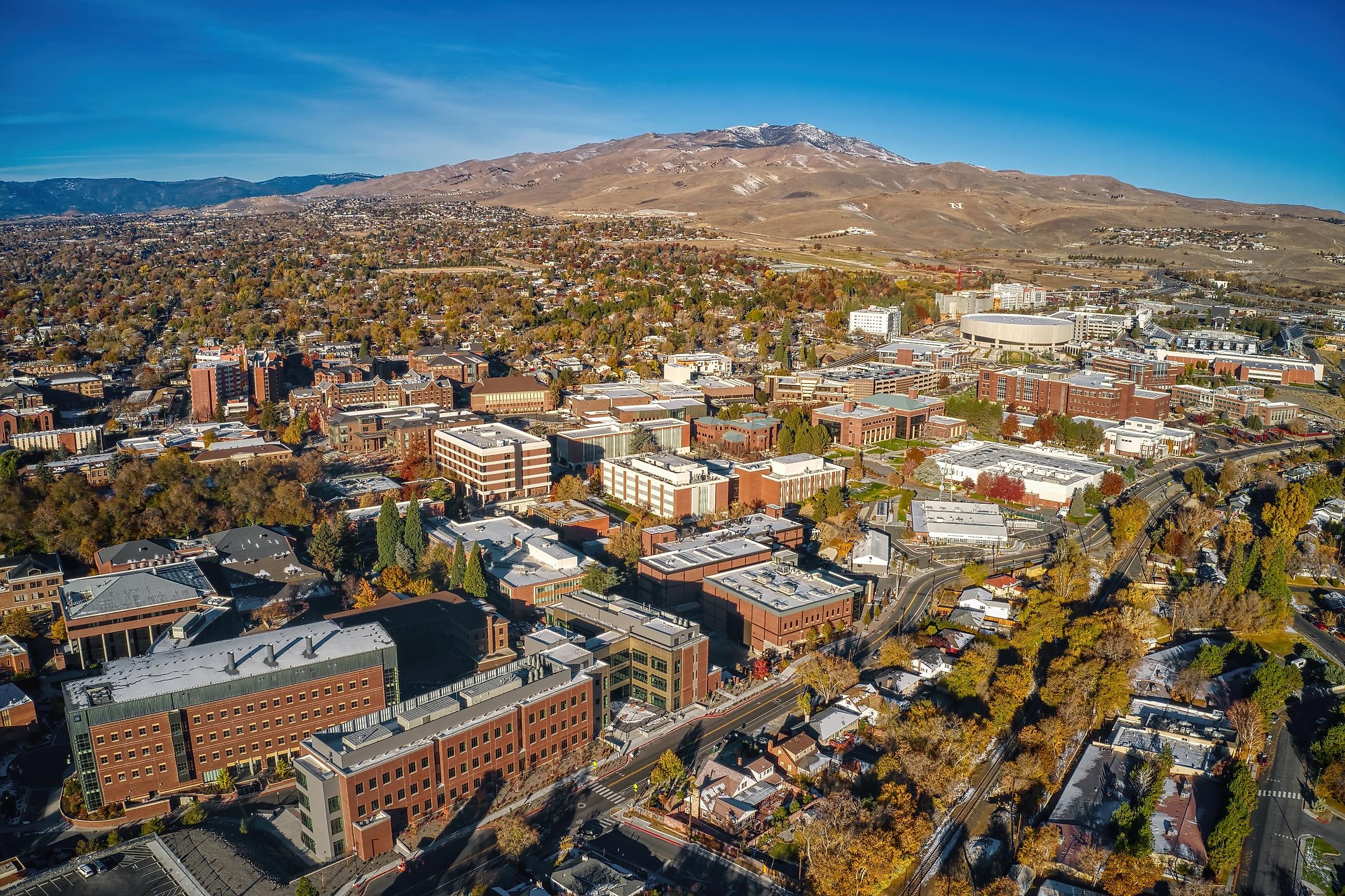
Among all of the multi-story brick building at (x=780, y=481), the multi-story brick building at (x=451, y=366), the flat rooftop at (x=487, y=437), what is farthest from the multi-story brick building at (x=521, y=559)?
the multi-story brick building at (x=451, y=366)

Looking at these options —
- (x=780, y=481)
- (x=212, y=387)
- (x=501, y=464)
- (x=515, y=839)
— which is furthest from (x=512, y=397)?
(x=515, y=839)

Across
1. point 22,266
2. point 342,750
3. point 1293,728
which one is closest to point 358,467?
point 342,750

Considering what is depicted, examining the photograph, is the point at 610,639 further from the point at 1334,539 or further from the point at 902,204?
the point at 902,204

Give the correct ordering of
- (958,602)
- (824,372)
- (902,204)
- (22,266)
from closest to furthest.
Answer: (958,602)
(824,372)
(22,266)
(902,204)

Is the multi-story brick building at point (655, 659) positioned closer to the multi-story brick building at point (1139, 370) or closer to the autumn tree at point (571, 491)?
the autumn tree at point (571, 491)

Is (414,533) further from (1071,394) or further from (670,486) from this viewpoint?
(1071,394)

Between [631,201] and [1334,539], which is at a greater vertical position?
[631,201]

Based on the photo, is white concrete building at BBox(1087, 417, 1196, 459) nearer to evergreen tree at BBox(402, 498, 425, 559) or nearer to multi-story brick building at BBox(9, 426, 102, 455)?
evergreen tree at BBox(402, 498, 425, 559)
